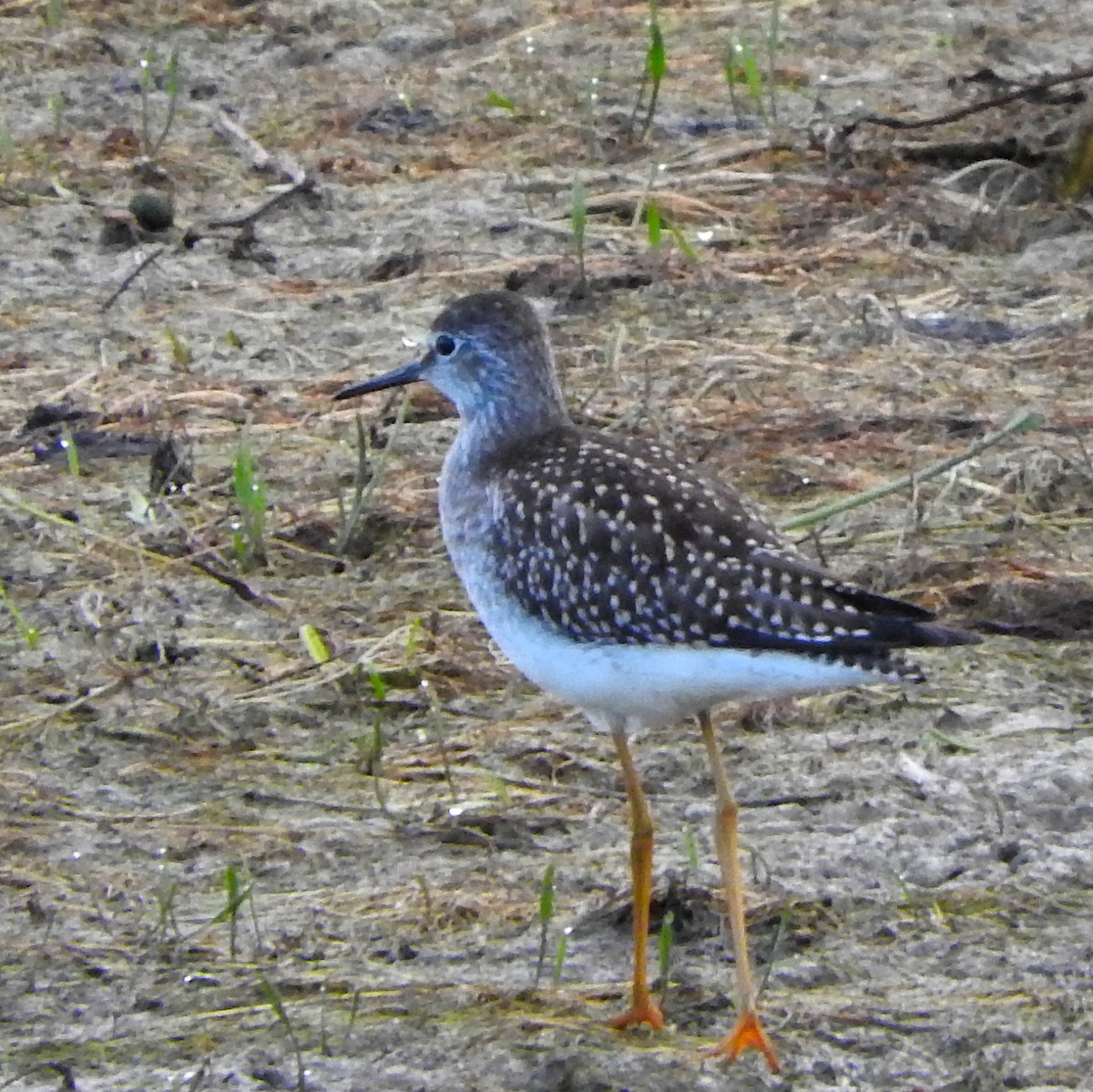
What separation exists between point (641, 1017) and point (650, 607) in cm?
72

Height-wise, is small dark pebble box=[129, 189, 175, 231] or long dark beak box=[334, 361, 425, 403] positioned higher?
long dark beak box=[334, 361, 425, 403]

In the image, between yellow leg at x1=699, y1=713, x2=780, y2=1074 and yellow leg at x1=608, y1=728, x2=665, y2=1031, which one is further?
yellow leg at x1=608, y1=728, x2=665, y2=1031

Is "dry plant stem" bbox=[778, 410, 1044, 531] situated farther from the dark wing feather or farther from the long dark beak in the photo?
the dark wing feather

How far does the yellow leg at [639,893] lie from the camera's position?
426 centimetres

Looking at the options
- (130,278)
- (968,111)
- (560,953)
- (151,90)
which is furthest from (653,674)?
(151,90)

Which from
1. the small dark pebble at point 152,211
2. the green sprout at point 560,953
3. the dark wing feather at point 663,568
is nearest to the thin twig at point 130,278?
the small dark pebble at point 152,211

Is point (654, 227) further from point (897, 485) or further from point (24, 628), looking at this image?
point (24, 628)

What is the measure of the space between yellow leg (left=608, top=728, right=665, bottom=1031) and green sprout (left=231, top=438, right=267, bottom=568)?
1.84 meters

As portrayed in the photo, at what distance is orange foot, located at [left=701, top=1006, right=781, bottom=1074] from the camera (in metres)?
4.09

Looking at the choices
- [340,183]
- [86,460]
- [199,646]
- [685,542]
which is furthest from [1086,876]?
[340,183]

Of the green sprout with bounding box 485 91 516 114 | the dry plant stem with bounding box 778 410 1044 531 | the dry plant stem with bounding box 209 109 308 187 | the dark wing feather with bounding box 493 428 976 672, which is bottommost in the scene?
the dry plant stem with bounding box 209 109 308 187

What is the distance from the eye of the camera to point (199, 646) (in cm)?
595

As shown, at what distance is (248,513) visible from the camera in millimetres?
6223

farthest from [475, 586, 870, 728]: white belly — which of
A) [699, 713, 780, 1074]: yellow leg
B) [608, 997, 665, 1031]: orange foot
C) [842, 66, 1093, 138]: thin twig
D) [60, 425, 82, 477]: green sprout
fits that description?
[842, 66, 1093, 138]: thin twig
